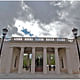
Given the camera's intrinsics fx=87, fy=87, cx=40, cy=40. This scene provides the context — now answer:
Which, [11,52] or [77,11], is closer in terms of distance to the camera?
[77,11]

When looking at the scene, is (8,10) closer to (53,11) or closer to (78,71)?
(53,11)

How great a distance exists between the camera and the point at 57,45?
608 inches

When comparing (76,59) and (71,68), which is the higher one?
(76,59)

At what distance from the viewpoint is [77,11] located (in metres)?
13.0

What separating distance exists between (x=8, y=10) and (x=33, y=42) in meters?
6.52

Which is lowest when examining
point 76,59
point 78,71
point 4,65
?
point 78,71

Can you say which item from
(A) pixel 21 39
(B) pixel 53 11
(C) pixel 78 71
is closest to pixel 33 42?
(A) pixel 21 39

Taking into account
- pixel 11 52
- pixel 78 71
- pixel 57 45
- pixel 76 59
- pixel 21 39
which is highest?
pixel 21 39

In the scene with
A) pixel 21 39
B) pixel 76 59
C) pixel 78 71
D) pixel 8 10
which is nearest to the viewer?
pixel 8 10

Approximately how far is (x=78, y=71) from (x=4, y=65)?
12245 millimetres

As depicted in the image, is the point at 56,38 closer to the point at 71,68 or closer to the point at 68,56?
the point at 68,56

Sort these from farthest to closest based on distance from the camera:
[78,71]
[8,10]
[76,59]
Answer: [76,59], [78,71], [8,10]

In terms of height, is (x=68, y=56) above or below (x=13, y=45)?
below

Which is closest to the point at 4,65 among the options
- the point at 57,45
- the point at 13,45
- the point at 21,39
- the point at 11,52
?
the point at 11,52
